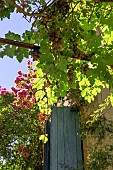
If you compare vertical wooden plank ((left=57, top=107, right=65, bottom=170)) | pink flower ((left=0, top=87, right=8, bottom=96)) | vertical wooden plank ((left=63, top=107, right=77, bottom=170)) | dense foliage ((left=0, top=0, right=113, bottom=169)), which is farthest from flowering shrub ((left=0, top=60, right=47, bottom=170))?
dense foliage ((left=0, top=0, right=113, bottom=169))

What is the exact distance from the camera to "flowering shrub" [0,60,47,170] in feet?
27.4

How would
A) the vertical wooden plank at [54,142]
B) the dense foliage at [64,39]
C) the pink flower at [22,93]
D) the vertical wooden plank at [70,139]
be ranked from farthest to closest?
the pink flower at [22,93] → the vertical wooden plank at [70,139] → the vertical wooden plank at [54,142] → the dense foliage at [64,39]

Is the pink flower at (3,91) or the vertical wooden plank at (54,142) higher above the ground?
the pink flower at (3,91)

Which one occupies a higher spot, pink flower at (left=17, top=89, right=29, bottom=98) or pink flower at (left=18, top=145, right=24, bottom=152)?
pink flower at (left=17, top=89, right=29, bottom=98)

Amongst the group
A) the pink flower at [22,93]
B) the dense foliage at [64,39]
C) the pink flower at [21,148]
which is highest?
the pink flower at [22,93]

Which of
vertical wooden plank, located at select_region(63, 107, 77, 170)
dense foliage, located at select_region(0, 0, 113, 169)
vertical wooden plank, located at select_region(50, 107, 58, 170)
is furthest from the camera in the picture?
vertical wooden plank, located at select_region(63, 107, 77, 170)

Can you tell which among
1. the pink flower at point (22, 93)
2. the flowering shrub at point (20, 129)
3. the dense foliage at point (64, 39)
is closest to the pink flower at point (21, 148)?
the flowering shrub at point (20, 129)

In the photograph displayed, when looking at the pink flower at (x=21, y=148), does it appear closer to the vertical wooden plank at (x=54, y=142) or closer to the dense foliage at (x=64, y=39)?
the vertical wooden plank at (x=54, y=142)

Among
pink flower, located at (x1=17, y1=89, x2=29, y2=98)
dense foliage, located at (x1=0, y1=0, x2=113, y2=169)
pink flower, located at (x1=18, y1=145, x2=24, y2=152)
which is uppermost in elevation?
pink flower, located at (x1=17, y1=89, x2=29, y2=98)

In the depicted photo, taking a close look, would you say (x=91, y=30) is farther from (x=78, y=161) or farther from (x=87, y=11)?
(x=78, y=161)

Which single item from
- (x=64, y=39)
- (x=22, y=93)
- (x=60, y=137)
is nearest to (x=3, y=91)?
(x=22, y=93)

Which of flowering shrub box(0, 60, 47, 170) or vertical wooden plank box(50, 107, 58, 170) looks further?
flowering shrub box(0, 60, 47, 170)

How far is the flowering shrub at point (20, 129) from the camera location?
27.4 ft

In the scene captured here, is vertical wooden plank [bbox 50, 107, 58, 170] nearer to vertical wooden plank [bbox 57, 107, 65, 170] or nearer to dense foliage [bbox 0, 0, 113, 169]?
vertical wooden plank [bbox 57, 107, 65, 170]
